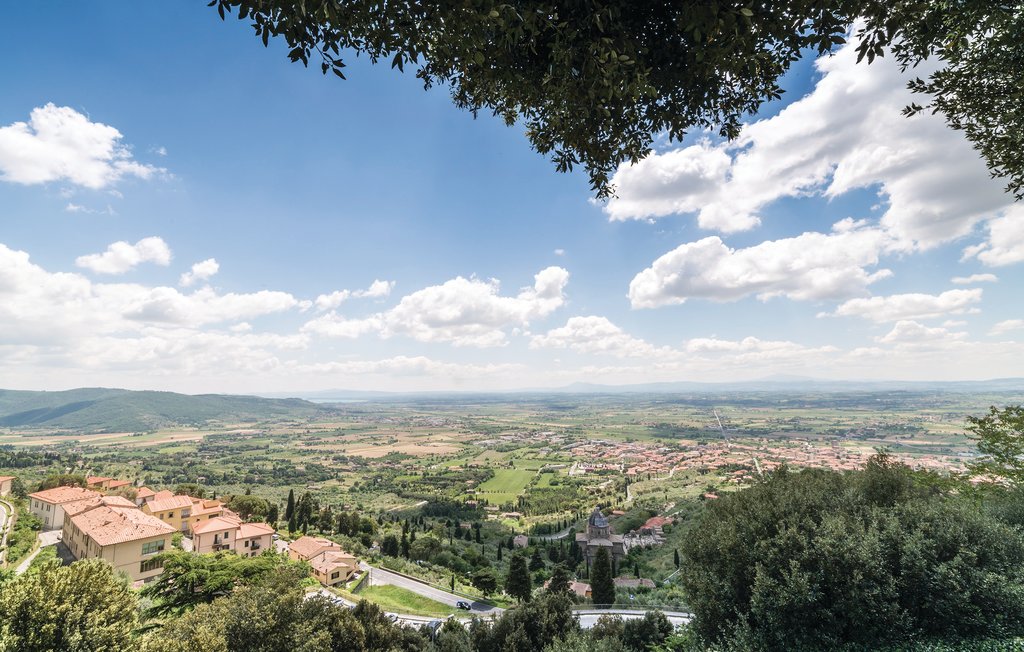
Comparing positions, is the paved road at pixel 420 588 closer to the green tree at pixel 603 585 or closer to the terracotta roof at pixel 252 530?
the green tree at pixel 603 585

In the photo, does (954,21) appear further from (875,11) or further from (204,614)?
(204,614)

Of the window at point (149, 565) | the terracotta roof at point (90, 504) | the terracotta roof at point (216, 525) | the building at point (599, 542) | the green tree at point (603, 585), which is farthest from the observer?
the building at point (599, 542)

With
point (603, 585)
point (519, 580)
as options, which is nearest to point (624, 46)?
point (603, 585)

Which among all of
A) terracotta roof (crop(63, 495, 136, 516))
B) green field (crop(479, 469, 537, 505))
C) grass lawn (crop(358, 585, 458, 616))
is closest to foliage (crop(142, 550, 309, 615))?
grass lawn (crop(358, 585, 458, 616))

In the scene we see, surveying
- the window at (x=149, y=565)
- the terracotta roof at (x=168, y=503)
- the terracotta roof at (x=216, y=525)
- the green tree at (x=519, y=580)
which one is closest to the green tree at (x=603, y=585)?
the green tree at (x=519, y=580)

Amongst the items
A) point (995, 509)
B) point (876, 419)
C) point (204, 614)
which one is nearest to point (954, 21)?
point (995, 509)

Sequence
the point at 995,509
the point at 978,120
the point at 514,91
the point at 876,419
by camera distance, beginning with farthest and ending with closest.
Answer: the point at 876,419 → the point at 995,509 → the point at 978,120 → the point at 514,91

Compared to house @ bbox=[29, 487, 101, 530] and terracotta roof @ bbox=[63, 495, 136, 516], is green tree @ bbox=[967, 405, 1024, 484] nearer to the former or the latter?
terracotta roof @ bbox=[63, 495, 136, 516]

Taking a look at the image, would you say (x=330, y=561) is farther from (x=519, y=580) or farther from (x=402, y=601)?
(x=519, y=580)
